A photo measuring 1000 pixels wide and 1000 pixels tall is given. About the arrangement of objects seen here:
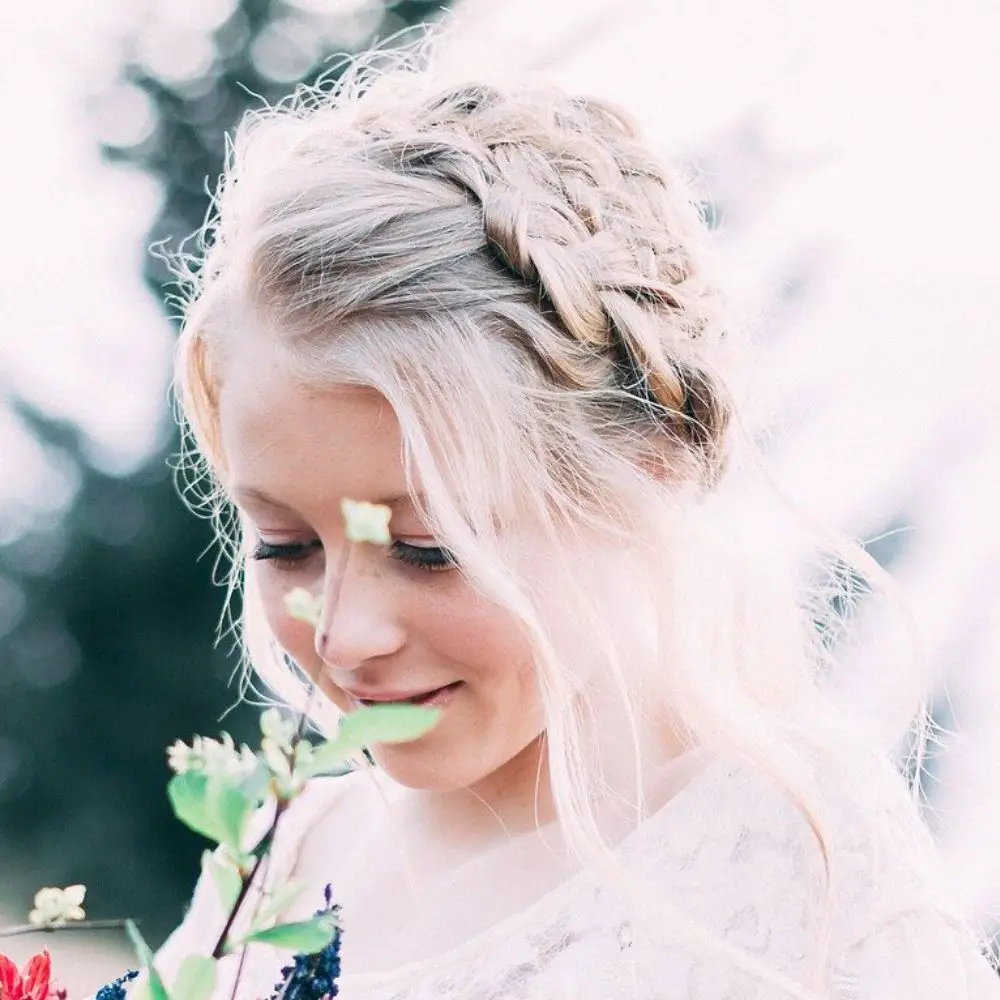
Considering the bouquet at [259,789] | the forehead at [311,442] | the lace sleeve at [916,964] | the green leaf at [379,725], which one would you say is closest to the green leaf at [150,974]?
the bouquet at [259,789]

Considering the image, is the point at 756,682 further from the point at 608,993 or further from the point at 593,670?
the point at 608,993

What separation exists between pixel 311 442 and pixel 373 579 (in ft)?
0.40

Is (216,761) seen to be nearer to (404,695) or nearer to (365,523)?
(365,523)

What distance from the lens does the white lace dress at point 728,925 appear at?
1.03 meters

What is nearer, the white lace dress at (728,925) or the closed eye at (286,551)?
the white lace dress at (728,925)

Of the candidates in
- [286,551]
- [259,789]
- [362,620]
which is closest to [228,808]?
[259,789]

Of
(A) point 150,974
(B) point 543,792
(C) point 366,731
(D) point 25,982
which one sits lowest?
(B) point 543,792

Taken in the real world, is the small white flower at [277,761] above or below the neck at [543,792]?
above

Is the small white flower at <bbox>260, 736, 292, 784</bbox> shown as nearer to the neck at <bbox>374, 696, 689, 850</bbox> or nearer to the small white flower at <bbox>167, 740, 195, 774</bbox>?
the small white flower at <bbox>167, 740, 195, 774</bbox>

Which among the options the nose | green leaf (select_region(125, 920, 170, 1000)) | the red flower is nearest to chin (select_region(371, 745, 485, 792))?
the nose

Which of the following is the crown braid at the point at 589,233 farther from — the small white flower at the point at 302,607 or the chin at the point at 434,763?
the small white flower at the point at 302,607

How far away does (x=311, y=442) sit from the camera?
1062mm

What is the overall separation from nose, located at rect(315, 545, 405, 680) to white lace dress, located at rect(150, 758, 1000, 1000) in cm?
30

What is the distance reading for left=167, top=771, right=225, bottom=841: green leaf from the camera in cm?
36
